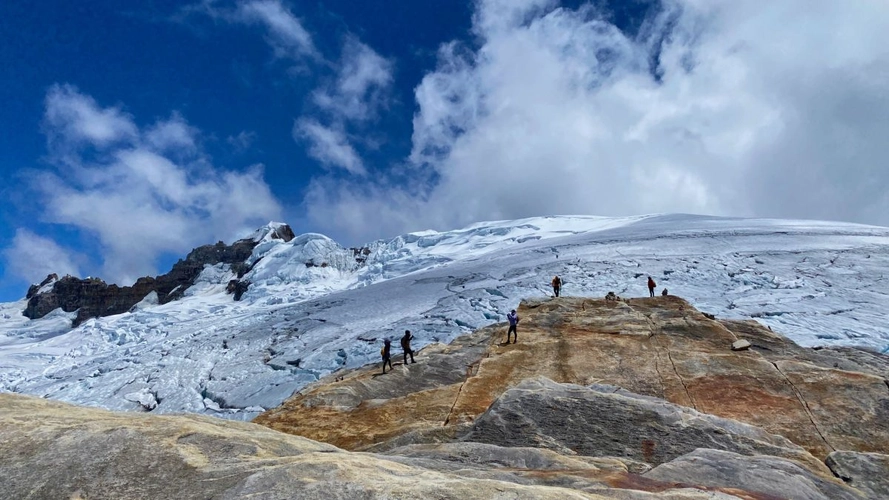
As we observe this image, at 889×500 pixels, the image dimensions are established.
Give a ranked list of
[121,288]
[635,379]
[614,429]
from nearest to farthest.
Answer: [614,429] < [635,379] < [121,288]

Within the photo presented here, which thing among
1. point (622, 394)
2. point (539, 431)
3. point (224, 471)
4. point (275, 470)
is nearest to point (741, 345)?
point (622, 394)

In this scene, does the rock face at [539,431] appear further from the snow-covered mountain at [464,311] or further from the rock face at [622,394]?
the snow-covered mountain at [464,311]

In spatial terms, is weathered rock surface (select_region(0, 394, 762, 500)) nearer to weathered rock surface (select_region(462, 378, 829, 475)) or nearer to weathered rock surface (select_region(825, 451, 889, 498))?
weathered rock surface (select_region(462, 378, 829, 475))

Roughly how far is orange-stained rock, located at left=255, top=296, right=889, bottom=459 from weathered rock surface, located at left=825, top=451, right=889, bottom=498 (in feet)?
6.34

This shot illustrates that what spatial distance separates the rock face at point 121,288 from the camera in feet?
340

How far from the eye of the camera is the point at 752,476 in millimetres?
5984

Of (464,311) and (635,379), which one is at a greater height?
(464,311)

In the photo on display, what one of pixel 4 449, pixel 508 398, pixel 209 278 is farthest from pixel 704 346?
pixel 209 278

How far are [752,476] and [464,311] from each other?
78.0 feet

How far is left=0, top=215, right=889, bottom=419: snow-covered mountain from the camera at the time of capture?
A: 970 inches

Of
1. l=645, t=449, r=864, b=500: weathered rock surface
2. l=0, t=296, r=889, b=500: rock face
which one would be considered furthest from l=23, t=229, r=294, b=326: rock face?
l=645, t=449, r=864, b=500: weathered rock surface

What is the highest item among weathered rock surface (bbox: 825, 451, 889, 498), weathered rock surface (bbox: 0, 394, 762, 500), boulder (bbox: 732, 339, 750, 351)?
weathered rock surface (bbox: 0, 394, 762, 500)

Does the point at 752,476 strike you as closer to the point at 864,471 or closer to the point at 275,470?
the point at 864,471

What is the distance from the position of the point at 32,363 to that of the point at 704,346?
174 ft
